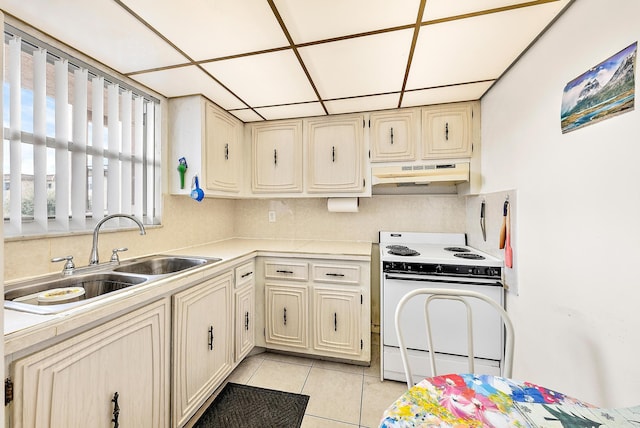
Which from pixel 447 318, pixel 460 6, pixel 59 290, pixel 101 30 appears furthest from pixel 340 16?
pixel 447 318

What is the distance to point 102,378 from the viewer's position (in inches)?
39.9

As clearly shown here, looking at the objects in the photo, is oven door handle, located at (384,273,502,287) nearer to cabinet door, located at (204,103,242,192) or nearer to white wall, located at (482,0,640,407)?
white wall, located at (482,0,640,407)

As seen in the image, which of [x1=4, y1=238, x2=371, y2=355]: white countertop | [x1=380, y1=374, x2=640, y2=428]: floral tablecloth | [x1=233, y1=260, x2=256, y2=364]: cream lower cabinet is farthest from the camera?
[x1=233, y1=260, x2=256, y2=364]: cream lower cabinet

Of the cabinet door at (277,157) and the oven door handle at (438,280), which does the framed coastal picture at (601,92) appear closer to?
the oven door handle at (438,280)

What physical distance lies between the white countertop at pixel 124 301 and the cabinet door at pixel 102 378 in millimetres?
66

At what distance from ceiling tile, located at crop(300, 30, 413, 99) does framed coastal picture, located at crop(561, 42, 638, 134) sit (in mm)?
750

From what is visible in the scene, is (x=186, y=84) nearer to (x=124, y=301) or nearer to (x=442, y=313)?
(x=124, y=301)

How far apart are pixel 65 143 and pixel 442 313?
2.46 m

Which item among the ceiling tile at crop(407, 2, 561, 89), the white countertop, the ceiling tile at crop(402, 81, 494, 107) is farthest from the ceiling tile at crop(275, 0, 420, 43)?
the white countertop

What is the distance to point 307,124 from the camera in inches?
96.3

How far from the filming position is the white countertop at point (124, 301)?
778 millimetres

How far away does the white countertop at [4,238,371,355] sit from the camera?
30.6 inches

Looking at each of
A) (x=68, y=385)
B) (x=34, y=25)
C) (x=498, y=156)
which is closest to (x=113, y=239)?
(x=68, y=385)

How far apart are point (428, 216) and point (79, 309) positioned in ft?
8.09
